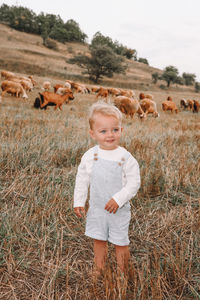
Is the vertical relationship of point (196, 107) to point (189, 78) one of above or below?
below

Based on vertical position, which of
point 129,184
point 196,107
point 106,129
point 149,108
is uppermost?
point 196,107

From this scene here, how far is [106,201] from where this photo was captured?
1.70 meters

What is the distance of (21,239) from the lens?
2.04 meters

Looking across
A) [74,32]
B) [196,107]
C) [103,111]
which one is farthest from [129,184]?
[74,32]

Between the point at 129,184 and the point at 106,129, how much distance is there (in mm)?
441

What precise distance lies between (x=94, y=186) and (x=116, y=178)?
0.19m

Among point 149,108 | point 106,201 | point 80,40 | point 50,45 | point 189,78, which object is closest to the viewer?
point 106,201

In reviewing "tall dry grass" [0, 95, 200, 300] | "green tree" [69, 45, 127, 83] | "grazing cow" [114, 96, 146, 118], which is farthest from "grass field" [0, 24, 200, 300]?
"green tree" [69, 45, 127, 83]

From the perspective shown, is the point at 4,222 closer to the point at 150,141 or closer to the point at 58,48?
the point at 150,141

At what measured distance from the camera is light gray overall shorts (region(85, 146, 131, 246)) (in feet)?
5.50

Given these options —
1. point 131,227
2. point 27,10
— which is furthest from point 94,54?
point 27,10

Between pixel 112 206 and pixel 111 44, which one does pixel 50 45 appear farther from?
pixel 112 206

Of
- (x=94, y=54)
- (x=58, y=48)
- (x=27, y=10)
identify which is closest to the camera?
(x=94, y=54)

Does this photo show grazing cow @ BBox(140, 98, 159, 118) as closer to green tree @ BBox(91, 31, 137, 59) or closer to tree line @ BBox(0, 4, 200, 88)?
tree line @ BBox(0, 4, 200, 88)
